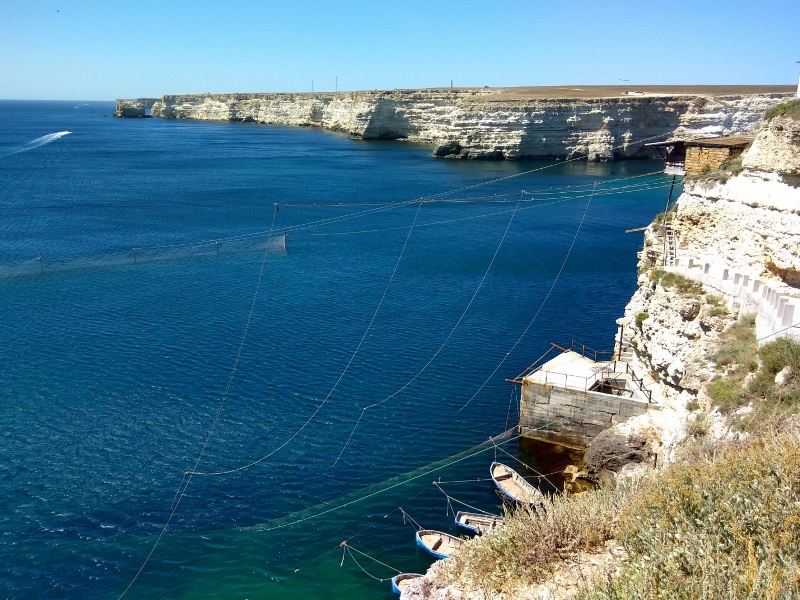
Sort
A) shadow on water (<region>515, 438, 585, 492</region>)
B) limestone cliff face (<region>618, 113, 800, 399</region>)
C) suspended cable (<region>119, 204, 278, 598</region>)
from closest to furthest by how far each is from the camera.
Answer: suspended cable (<region>119, 204, 278, 598</region>)
limestone cliff face (<region>618, 113, 800, 399</region>)
shadow on water (<region>515, 438, 585, 492</region>)

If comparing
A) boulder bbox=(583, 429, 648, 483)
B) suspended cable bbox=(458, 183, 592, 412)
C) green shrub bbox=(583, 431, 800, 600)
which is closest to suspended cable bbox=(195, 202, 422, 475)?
suspended cable bbox=(458, 183, 592, 412)

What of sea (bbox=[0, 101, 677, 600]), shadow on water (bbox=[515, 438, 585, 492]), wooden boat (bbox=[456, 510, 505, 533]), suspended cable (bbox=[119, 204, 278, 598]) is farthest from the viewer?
shadow on water (bbox=[515, 438, 585, 492])

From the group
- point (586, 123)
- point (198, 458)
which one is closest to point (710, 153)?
point (198, 458)

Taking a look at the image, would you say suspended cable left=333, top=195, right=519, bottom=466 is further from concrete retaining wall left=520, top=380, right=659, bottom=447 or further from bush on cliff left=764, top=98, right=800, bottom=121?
bush on cliff left=764, top=98, right=800, bottom=121

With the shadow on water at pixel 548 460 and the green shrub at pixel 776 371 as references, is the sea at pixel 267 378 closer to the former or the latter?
the shadow on water at pixel 548 460

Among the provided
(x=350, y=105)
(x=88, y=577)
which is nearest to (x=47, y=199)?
(x=88, y=577)

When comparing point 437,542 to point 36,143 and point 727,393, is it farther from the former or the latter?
point 36,143

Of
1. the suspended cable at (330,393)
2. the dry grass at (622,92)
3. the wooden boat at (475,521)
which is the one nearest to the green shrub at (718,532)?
the wooden boat at (475,521)
